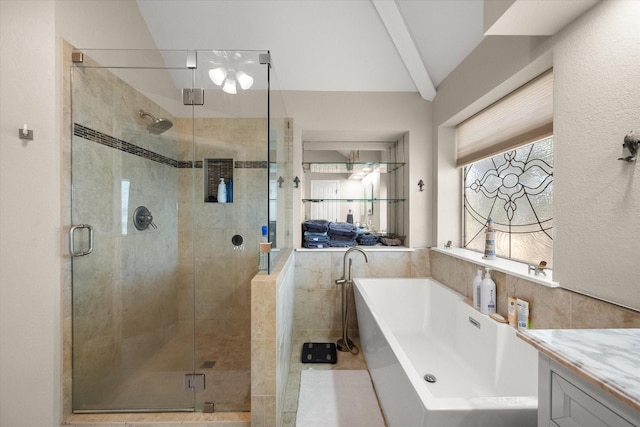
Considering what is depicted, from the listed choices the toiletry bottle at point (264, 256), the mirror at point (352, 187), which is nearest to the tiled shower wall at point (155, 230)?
the toiletry bottle at point (264, 256)

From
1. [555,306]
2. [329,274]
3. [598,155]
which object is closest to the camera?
[598,155]

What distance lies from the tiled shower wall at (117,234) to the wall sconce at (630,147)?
2344 mm

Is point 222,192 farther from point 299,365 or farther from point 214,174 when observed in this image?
point 299,365

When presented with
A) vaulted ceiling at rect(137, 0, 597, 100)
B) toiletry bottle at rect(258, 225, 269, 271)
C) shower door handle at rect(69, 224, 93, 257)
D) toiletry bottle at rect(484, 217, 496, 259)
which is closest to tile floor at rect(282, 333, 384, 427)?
toiletry bottle at rect(258, 225, 269, 271)

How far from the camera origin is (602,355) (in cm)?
56

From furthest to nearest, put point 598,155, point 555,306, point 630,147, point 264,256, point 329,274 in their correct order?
point 329,274 < point 264,256 < point 555,306 < point 598,155 < point 630,147

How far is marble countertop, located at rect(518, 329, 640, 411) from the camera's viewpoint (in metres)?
0.46

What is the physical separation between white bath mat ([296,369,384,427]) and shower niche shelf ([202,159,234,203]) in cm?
147

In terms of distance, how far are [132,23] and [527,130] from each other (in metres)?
2.79

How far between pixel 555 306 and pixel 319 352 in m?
1.61

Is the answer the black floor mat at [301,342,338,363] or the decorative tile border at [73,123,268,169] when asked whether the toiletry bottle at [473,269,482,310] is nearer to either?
the black floor mat at [301,342,338,363]

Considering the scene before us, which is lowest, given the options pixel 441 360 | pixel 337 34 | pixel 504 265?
pixel 441 360

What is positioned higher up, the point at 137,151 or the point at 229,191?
the point at 137,151

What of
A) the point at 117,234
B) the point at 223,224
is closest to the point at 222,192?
the point at 223,224
